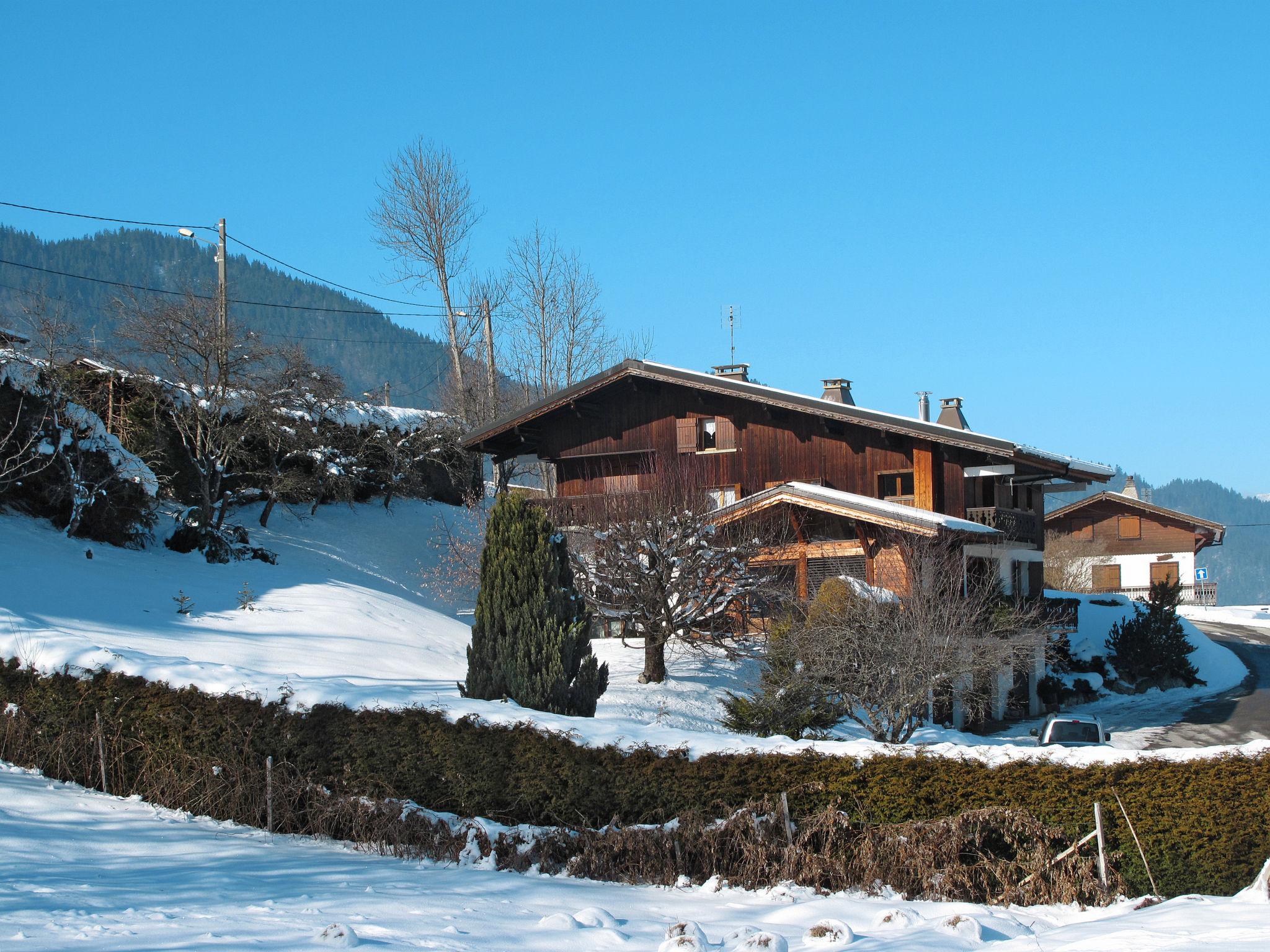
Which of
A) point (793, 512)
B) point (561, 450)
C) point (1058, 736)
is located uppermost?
point (561, 450)

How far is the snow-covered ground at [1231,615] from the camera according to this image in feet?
165

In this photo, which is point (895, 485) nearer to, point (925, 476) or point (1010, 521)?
point (925, 476)

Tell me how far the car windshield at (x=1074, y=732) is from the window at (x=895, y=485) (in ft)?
29.2

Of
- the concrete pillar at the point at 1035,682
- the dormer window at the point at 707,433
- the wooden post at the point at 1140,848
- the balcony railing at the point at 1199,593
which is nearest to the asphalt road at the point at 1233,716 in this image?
the concrete pillar at the point at 1035,682

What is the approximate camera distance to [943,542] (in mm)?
21750

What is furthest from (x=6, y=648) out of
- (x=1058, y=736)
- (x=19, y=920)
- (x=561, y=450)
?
(x=561, y=450)

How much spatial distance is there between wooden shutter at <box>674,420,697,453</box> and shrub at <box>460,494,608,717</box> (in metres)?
13.8

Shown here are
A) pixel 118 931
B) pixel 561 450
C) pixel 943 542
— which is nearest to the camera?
pixel 118 931

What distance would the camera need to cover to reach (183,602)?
761 inches

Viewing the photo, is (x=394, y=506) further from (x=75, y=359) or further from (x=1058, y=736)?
(x=1058, y=736)

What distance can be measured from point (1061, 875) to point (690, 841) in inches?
121

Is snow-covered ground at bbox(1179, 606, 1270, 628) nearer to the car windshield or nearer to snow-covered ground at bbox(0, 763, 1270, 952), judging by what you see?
the car windshield

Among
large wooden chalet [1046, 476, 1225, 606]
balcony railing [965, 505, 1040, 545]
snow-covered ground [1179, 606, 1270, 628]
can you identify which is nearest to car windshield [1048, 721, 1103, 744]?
balcony railing [965, 505, 1040, 545]

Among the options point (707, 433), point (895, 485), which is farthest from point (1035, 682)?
point (707, 433)
